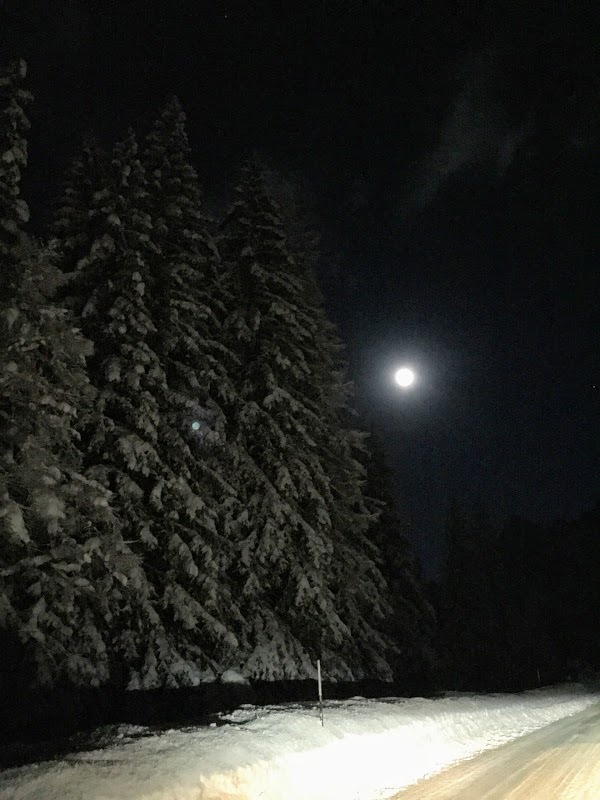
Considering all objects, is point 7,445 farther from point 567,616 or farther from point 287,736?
point 567,616

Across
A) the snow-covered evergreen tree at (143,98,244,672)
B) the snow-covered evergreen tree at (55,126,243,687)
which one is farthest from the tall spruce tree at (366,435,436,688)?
the snow-covered evergreen tree at (55,126,243,687)

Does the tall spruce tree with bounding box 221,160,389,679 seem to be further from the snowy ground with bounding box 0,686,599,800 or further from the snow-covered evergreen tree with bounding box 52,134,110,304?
the snow-covered evergreen tree with bounding box 52,134,110,304

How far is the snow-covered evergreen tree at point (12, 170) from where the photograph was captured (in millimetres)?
12922

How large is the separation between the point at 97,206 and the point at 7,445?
8.66m

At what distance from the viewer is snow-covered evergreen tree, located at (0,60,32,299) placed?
12922 mm

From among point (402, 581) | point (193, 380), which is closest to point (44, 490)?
point (193, 380)

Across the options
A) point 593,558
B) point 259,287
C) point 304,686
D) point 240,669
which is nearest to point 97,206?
point 259,287

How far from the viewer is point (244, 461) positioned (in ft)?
60.5

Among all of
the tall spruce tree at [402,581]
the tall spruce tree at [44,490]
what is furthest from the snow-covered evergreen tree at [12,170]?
the tall spruce tree at [402,581]

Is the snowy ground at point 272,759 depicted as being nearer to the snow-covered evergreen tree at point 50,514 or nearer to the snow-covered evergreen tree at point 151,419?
the snow-covered evergreen tree at point 50,514

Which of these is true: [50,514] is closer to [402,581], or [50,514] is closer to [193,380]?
[193,380]

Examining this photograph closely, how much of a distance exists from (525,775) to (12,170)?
46.9ft

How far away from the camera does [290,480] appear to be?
18.5m

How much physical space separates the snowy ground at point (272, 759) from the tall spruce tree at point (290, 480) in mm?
4651
